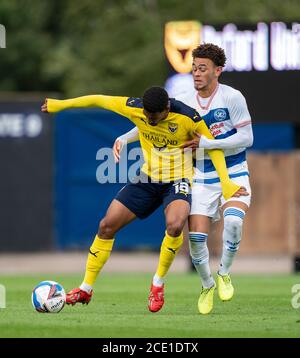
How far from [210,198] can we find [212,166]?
1.09 ft

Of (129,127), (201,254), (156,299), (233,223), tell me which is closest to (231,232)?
(233,223)

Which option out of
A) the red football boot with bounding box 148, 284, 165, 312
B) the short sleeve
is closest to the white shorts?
the short sleeve

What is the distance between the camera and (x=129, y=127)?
930 inches

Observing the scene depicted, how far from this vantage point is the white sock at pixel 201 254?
448 inches

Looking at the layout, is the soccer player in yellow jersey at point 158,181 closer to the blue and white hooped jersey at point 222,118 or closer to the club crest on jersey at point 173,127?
the club crest on jersey at point 173,127

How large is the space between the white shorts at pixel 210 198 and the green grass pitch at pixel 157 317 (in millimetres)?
964

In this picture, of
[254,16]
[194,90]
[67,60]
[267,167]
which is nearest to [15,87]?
[67,60]

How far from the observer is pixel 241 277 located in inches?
751

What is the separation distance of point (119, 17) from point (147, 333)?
26.9 m

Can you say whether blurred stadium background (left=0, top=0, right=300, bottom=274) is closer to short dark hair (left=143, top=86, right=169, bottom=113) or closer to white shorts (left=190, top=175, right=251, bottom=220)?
white shorts (left=190, top=175, right=251, bottom=220)

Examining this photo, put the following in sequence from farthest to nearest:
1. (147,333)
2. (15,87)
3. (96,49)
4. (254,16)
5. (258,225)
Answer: (15,87)
(96,49)
(254,16)
(258,225)
(147,333)

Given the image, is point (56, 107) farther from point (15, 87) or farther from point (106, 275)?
point (15, 87)

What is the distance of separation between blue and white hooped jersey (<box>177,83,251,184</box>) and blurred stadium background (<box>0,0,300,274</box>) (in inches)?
260
